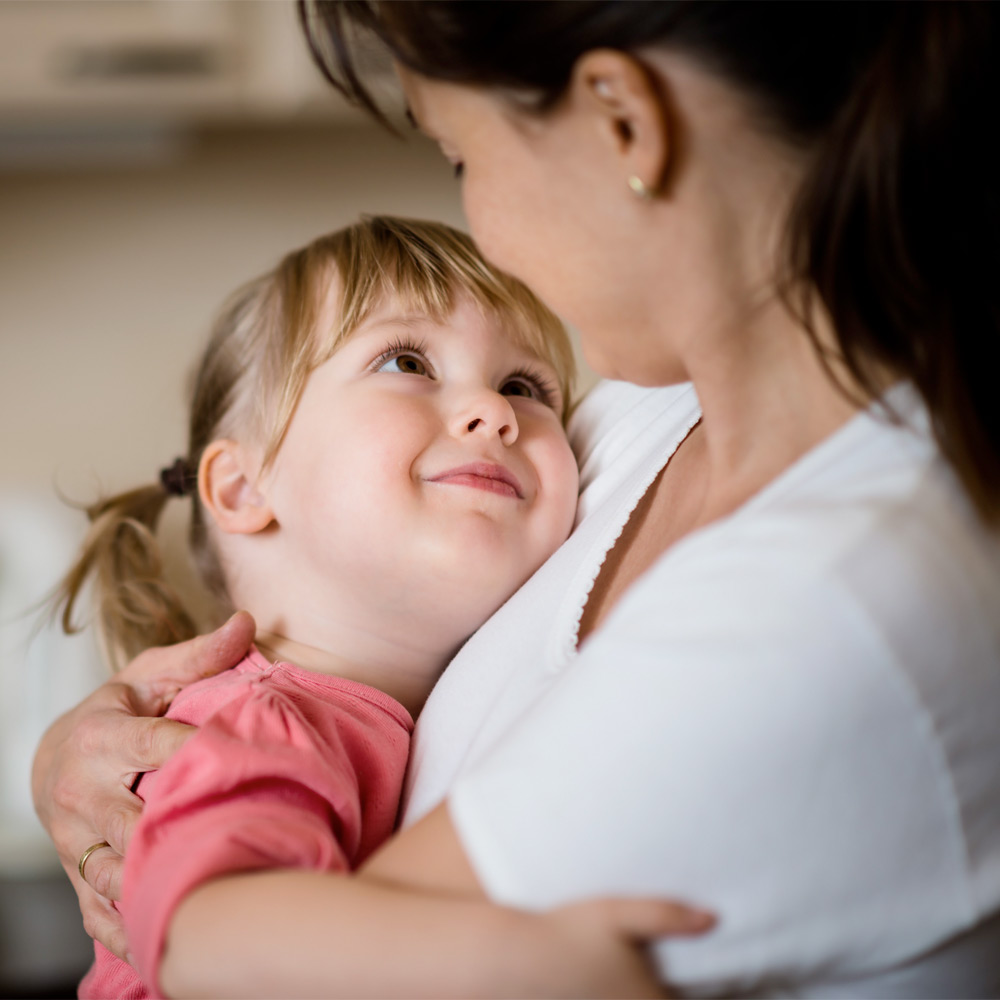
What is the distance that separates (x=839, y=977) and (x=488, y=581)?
49 centimetres

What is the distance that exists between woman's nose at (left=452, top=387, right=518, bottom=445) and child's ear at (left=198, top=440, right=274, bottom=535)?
259 millimetres

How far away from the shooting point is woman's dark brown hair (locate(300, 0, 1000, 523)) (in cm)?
55

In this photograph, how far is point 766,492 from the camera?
23.9 inches


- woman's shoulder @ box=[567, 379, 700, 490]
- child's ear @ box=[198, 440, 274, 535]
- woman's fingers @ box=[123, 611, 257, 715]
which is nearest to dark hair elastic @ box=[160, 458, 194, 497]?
child's ear @ box=[198, 440, 274, 535]

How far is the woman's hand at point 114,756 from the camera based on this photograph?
0.90m

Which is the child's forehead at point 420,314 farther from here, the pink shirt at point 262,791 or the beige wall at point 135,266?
the beige wall at point 135,266

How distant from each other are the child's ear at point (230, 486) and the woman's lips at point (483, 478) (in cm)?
25

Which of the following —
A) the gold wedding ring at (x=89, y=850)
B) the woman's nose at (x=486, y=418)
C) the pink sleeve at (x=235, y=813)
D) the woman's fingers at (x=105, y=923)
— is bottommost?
the woman's fingers at (x=105, y=923)

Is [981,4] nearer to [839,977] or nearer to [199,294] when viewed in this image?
[839,977]

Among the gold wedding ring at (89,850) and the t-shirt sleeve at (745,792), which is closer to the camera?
the t-shirt sleeve at (745,792)

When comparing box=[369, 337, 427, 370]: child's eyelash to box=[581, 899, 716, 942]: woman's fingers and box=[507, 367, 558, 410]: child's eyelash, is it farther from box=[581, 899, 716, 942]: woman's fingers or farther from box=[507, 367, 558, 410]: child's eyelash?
box=[581, 899, 716, 942]: woman's fingers

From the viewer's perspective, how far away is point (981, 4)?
1.81ft

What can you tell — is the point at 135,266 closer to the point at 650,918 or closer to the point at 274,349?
the point at 274,349

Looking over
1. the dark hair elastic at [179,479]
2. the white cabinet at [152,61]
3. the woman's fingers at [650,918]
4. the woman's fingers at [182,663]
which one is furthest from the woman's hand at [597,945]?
the white cabinet at [152,61]
